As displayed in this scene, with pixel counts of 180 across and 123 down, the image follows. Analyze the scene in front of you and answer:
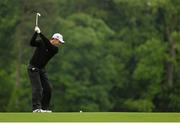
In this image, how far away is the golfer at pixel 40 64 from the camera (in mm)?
16578

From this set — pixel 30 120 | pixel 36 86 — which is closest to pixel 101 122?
pixel 30 120

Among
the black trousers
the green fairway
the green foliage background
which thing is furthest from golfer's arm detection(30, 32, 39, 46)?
the green foliage background

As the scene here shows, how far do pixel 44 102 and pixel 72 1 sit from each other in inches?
1836

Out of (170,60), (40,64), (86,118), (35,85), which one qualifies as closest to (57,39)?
(40,64)

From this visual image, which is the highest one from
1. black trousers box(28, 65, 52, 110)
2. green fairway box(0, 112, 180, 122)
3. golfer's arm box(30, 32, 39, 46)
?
golfer's arm box(30, 32, 39, 46)

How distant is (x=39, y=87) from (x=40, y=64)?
517 millimetres

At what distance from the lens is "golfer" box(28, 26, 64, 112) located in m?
16.6

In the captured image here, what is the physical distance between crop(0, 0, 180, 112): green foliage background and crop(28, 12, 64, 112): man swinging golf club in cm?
3809

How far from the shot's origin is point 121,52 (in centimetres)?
6031

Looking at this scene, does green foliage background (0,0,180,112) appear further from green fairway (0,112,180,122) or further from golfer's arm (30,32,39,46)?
green fairway (0,112,180,122)

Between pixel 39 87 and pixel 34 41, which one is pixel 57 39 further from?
pixel 39 87

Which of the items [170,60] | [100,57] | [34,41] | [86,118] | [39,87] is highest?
[100,57]

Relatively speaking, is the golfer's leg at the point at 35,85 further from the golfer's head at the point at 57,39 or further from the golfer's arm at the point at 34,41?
the golfer's head at the point at 57,39

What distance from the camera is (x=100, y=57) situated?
6022 cm
